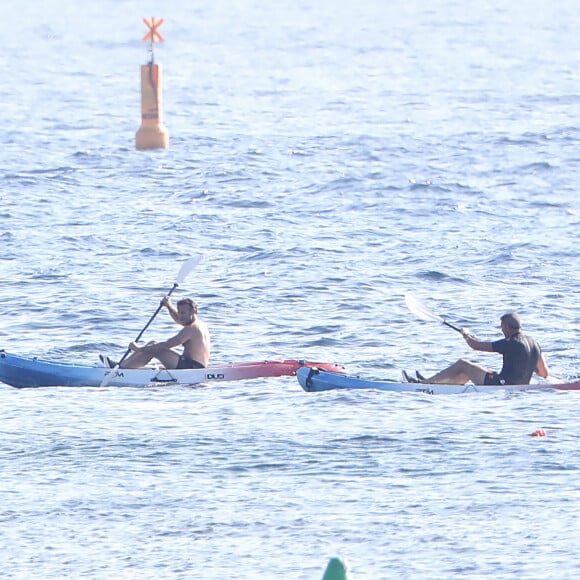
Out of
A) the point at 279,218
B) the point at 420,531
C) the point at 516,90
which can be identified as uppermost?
the point at 516,90

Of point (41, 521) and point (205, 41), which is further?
point (205, 41)

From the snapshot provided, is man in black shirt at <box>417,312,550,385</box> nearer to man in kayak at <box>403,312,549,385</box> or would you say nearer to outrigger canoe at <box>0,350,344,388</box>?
man in kayak at <box>403,312,549,385</box>

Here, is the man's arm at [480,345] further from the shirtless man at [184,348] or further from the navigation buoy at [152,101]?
the navigation buoy at [152,101]

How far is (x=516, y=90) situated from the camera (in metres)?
53.2

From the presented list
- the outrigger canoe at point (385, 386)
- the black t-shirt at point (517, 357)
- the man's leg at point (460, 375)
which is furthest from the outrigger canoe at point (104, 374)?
the black t-shirt at point (517, 357)

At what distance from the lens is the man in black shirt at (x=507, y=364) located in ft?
65.7

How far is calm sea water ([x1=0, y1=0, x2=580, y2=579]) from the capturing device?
15.1 m

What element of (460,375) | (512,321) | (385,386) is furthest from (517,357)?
(385,386)

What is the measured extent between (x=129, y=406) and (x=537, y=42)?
179 feet

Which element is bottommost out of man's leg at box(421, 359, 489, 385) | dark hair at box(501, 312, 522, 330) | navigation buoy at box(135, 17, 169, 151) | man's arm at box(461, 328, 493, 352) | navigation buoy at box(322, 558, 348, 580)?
navigation buoy at box(322, 558, 348, 580)

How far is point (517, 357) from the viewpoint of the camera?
788 inches

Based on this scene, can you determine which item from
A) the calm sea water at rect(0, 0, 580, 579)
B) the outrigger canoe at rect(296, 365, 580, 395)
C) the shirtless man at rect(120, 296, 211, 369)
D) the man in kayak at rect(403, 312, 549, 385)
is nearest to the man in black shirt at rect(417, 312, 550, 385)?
the man in kayak at rect(403, 312, 549, 385)

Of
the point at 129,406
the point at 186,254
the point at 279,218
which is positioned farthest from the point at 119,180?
the point at 129,406

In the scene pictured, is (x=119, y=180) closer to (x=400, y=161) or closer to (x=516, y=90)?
(x=400, y=161)
